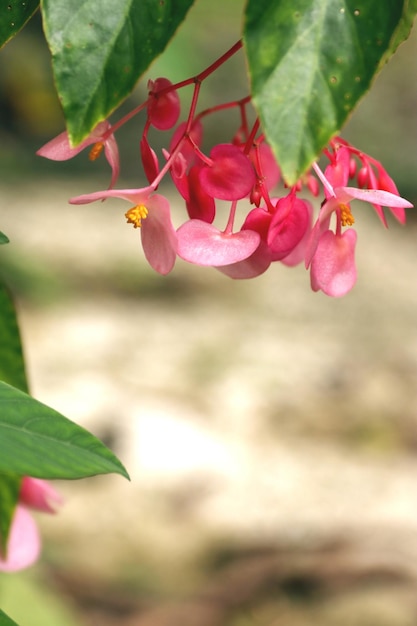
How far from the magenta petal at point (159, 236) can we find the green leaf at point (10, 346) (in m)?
0.19

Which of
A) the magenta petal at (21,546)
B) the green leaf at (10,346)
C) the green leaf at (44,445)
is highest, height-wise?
the green leaf at (44,445)

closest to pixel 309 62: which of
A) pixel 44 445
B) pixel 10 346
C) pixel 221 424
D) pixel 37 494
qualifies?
pixel 44 445

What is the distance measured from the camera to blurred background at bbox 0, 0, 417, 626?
7.20 feet

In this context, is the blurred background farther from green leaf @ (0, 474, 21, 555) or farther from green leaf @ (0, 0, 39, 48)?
green leaf @ (0, 0, 39, 48)

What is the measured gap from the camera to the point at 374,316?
3611 millimetres

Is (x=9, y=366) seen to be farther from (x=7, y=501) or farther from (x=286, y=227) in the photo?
(x=286, y=227)

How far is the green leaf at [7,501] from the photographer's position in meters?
0.75

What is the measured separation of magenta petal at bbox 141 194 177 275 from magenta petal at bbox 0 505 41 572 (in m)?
0.41

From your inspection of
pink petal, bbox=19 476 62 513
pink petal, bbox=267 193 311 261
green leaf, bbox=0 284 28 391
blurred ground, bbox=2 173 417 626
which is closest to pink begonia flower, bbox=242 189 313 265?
pink petal, bbox=267 193 311 261

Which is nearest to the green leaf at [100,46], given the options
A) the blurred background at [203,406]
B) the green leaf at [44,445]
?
the green leaf at [44,445]

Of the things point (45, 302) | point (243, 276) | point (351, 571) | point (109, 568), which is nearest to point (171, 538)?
point (109, 568)

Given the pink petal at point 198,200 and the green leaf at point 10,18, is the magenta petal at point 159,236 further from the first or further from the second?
the green leaf at point 10,18

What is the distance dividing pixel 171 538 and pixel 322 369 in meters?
1.01

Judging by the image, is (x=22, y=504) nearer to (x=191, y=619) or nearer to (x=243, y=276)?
(x=243, y=276)
